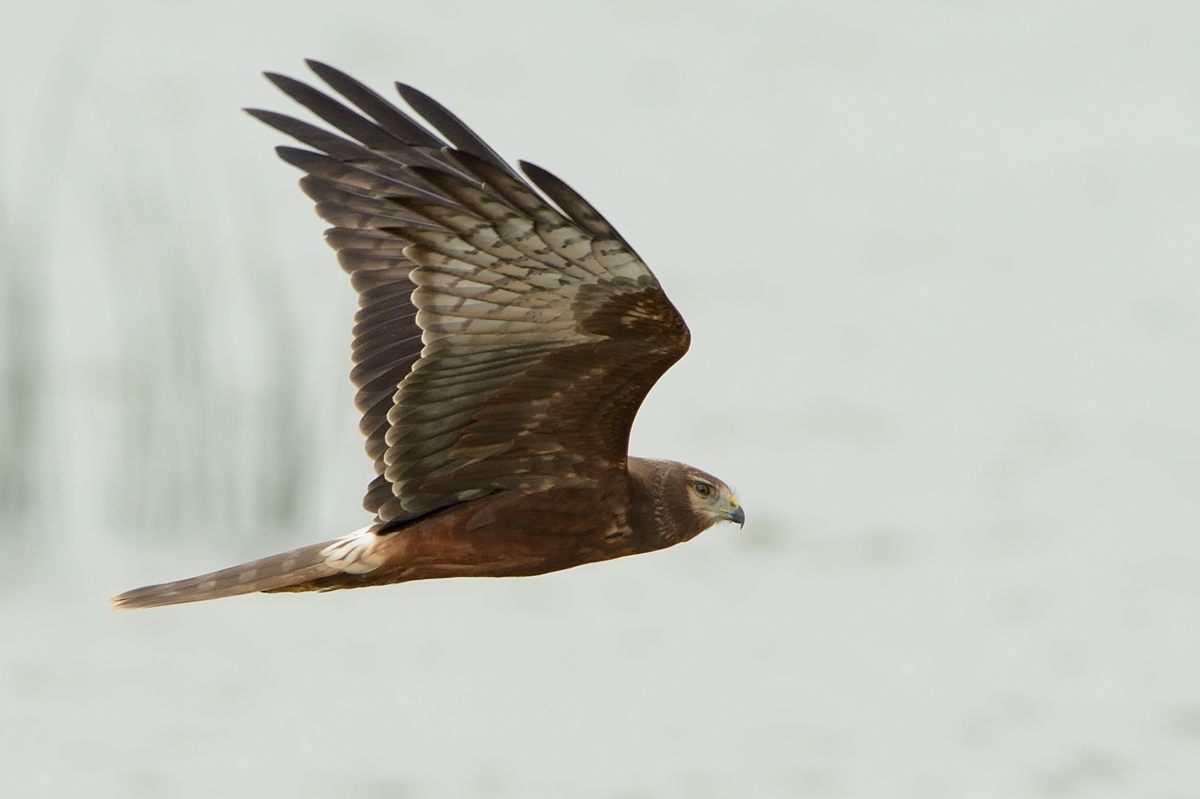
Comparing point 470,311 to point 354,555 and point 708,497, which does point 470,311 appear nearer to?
point 354,555

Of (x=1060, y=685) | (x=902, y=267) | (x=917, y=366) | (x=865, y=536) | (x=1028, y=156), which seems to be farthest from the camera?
(x=1028, y=156)

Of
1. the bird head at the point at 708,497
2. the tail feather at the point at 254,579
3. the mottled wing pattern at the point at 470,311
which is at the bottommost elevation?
the tail feather at the point at 254,579

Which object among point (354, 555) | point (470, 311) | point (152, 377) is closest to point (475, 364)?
point (470, 311)

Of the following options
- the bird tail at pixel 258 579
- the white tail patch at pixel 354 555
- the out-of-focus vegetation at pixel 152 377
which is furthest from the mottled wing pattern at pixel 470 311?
the out-of-focus vegetation at pixel 152 377

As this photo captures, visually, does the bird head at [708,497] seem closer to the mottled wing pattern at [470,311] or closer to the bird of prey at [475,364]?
the bird of prey at [475,364]

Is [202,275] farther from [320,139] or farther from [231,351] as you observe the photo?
[320,139]

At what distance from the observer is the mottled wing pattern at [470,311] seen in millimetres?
6387

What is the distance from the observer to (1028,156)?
64.7 ft

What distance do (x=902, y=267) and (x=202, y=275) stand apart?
6.55 meters

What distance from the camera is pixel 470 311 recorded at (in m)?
6.67

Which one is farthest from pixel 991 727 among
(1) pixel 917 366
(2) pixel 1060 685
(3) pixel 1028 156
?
(3) pixel 1028 156

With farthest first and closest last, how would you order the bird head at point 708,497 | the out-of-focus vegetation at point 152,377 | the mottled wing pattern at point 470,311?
1. the out-of-focus vegetation at point 152,377
2. the bird head at point 708,497
3. the mottled wing pattern at point 470,311

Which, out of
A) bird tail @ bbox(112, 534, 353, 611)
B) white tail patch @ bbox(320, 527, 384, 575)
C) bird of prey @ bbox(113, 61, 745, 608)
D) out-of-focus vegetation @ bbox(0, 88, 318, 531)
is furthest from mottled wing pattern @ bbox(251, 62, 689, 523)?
out-of-focus vegetation @ bbox(0, 88, 318, 531)

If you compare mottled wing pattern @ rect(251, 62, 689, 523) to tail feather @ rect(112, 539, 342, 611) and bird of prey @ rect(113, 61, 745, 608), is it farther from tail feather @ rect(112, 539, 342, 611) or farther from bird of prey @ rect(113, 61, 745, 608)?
tail feather @ rect(112, 539, 342, 611)
